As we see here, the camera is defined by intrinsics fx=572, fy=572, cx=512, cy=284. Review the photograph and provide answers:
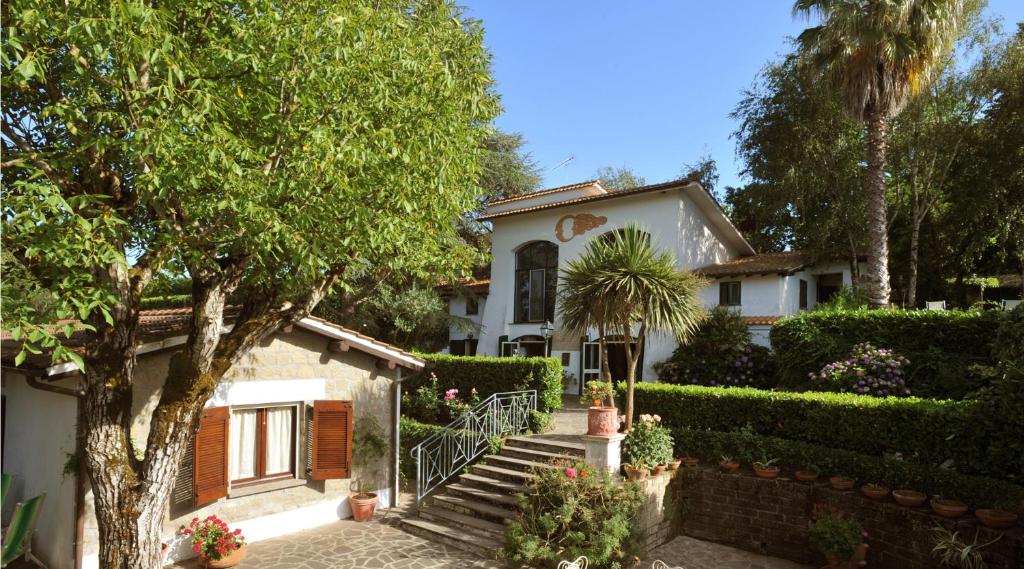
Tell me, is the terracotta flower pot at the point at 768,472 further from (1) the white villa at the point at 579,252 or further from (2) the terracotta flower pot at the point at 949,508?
(1) the white villa at the point at 579,252

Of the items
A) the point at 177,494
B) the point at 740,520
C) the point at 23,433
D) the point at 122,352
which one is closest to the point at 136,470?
the point at 122,352

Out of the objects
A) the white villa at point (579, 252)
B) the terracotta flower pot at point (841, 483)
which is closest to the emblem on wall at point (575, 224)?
the white villa at point (579, 252)

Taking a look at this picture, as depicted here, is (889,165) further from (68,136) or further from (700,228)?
(68,136)

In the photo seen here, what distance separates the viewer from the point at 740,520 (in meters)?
10.2

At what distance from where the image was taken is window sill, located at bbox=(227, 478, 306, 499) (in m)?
9.74

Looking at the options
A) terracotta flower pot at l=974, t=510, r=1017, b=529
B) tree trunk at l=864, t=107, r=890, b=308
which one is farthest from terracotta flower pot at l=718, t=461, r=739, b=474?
tree trunk at l=864, t=107, r=890, b=308

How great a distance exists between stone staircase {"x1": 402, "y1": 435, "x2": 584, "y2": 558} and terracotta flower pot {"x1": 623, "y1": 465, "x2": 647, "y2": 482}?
3.89 ft

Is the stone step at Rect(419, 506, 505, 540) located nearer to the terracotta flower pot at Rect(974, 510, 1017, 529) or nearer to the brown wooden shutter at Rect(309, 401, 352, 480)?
the brown wooden shutter at Rect(309, 401, 352, 480)

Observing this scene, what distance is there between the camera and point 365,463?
38.2 feet

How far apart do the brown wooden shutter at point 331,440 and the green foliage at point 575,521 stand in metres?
3.54

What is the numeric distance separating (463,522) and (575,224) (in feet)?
44.4

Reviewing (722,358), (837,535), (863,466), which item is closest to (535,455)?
(837,535)

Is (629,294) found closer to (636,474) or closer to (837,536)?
(636,474)

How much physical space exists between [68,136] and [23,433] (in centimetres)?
611
